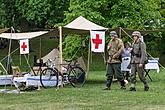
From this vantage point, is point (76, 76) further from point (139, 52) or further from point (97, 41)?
point (139, 52)

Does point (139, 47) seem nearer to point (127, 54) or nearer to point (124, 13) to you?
point (127, 54)

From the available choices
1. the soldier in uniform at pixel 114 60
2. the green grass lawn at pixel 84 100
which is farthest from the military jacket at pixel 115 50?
the green grass lawn at pixel 84 100

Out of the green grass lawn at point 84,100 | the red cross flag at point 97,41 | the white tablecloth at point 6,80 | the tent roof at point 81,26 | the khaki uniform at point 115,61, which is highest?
the tent roof at point 81,26

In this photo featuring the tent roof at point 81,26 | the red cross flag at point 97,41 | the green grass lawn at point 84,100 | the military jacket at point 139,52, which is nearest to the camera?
the green grass lawn at point 84,100

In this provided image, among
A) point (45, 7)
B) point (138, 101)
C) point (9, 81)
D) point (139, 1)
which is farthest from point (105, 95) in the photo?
point (45, 7)

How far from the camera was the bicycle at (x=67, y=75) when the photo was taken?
16.9 metres

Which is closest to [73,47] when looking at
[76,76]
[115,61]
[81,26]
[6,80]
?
[81,26]

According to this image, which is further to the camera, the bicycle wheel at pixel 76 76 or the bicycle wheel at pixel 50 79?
the bicycle wheel at pixel 76 76

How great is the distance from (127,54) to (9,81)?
465cm

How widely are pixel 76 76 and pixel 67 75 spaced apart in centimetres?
47

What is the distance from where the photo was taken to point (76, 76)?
17.6 metres

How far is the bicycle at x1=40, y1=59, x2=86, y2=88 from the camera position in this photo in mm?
16875

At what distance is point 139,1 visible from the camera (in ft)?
97.8

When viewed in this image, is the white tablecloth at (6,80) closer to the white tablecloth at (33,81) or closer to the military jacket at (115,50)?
the white tablecloth at (33,81)
